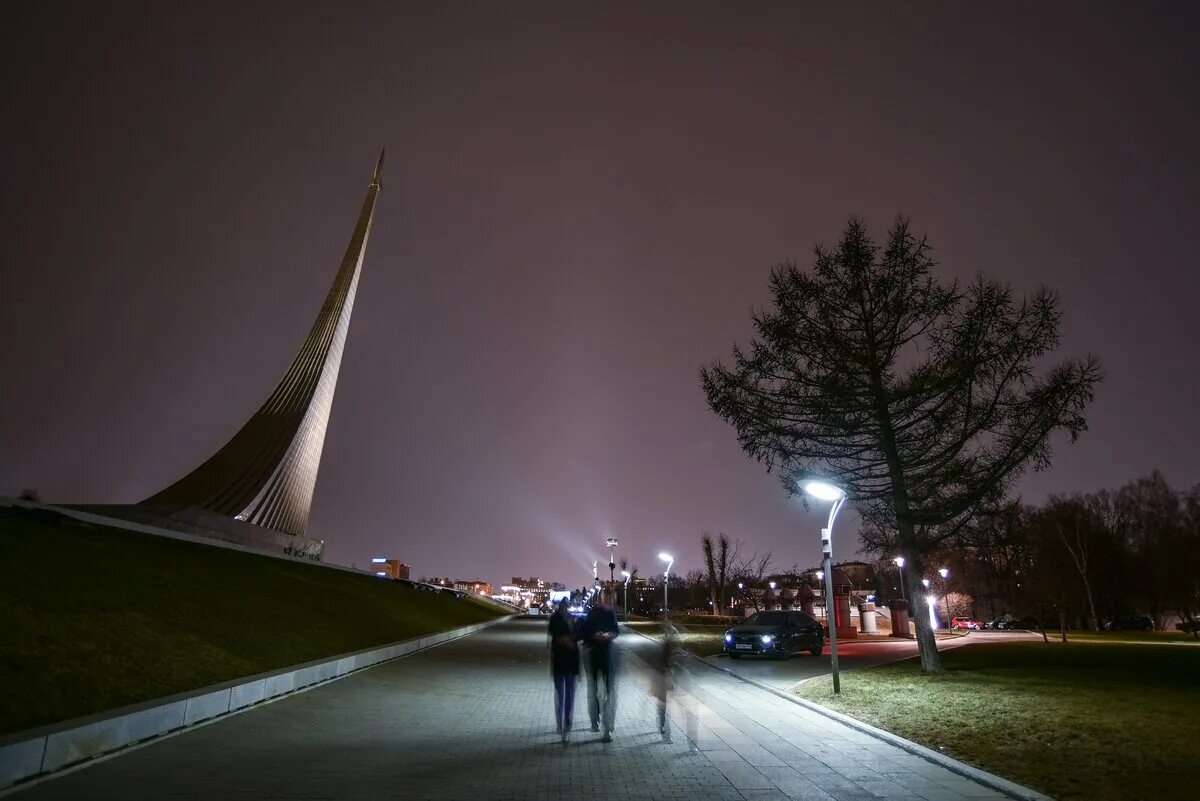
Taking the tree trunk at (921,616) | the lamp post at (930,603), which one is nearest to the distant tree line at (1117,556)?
the lamp post at (930,603)

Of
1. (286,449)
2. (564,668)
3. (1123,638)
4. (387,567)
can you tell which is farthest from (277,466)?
(387,567)

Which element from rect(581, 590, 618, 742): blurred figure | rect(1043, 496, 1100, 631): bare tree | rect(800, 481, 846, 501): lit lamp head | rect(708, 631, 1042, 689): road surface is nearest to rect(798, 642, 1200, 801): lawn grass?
rect(708, 631, 1042, 689): road surface

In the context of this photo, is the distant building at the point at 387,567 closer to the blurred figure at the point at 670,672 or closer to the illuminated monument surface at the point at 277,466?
the illuminated monument surface at the point at 277,466

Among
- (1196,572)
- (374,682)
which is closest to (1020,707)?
(374,682)

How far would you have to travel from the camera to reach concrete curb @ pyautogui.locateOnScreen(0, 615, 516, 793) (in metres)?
6.24

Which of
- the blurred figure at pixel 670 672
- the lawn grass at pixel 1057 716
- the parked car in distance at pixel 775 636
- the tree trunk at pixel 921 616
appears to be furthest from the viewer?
the parked car in distance at pixel 775 636

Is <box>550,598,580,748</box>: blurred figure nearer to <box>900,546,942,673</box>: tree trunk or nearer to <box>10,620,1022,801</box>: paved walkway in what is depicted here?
<box>10,620,1022,801</box>: paved walkway

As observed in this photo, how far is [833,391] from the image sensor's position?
16.7 m

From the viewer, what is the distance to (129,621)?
1198 cm

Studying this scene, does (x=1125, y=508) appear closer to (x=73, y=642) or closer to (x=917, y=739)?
(x=917, y=739)

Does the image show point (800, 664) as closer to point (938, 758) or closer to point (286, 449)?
point (938, 758)

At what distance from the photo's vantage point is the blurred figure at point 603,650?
8.75 meters

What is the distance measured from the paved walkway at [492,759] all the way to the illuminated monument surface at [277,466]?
2687 cm

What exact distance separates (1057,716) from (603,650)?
6646 millimetres
